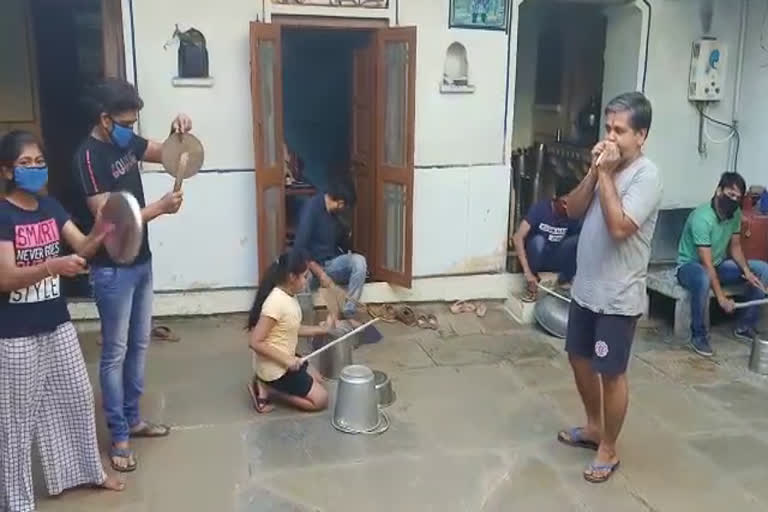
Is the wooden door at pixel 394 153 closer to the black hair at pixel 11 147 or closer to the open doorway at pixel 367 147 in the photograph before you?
the open doorway at pixel 367 147

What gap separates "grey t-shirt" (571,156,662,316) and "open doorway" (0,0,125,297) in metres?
3.80

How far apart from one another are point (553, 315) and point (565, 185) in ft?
6.26

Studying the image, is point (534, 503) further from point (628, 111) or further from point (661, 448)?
point (628, 111)

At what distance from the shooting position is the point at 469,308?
5555 millimetres

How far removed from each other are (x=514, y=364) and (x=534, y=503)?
1570mm

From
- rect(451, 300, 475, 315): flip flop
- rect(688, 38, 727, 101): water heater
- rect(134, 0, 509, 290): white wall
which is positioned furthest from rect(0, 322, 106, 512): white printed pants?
rect(688, 38, 727, 101): water heater

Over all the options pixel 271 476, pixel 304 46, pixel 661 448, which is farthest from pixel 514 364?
pixel 304 46

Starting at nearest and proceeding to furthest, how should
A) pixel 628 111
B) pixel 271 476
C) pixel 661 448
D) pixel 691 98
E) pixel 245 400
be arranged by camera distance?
pixel 628 111 → pixel 271 476 → pixel 661 448 → pixel 245 400 → pixel 691 98

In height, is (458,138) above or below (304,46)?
below

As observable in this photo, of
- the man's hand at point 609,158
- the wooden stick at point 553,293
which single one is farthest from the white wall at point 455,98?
the man's hand at point 609,158

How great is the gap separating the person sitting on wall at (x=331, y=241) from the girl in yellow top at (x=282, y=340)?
994 mm

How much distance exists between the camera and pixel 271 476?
3270mm

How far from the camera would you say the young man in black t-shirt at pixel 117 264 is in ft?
9.89

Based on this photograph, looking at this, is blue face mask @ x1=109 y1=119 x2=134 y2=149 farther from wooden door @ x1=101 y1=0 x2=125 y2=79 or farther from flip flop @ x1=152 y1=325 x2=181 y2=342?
flip flop @ x1=152 y1=325 x2=181 y2=342
